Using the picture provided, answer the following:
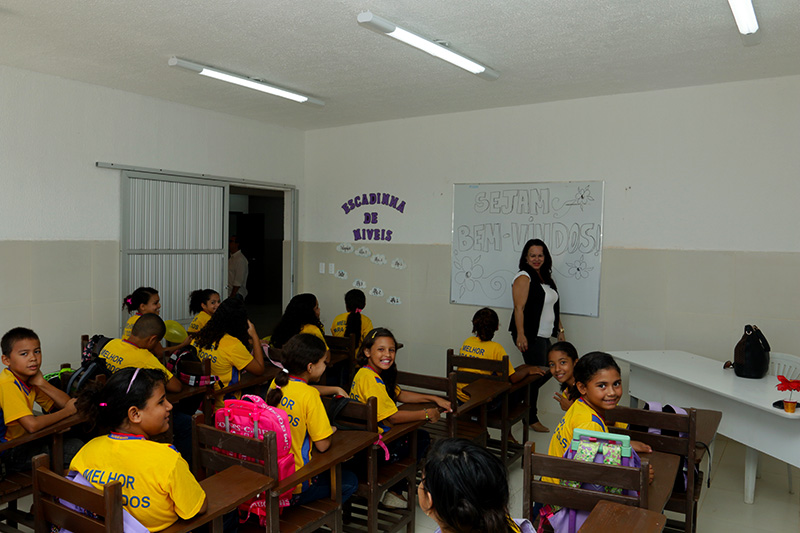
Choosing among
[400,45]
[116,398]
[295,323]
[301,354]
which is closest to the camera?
[116,398]

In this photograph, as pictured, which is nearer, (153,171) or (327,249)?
(153,171)

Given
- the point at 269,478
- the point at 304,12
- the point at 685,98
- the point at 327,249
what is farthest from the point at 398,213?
the point at 269,478

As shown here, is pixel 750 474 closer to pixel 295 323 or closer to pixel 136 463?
pixel 295 323

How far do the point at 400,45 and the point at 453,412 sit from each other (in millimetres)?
2133

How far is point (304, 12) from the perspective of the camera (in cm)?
299

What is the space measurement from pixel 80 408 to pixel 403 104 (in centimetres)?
390

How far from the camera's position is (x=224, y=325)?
388 centimetres

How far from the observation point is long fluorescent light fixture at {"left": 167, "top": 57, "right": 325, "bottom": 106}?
3.78 m

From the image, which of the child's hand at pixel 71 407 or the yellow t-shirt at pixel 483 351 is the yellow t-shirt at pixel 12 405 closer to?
the child's hand at pixel 71 407

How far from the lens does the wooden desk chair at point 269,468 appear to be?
2084mm

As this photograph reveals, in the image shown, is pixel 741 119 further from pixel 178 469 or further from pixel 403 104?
pixel 178 469

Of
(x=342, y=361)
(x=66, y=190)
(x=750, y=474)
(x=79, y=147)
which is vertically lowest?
(x=750, y=474)

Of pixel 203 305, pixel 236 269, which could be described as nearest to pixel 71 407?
pixel 203 305

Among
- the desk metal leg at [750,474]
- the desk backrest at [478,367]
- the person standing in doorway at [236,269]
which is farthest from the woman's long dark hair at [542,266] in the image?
the person standing in doorway at [236,269]
